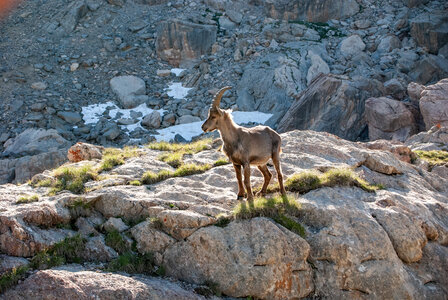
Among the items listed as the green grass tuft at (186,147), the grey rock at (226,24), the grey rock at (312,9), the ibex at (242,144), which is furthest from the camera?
the grey rock at (312,9)

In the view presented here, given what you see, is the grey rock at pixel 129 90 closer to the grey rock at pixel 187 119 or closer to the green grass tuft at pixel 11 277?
the grey rock at pixel 187 119

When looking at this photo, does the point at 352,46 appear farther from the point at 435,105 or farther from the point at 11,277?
the point at 11,277

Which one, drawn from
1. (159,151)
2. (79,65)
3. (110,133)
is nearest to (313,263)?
(159,151)

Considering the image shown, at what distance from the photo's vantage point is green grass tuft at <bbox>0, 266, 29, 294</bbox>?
27.8 feet

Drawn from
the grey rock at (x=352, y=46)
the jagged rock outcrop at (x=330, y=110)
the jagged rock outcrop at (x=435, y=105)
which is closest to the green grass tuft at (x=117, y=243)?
the jagged rock outcrop at (x=330, y=110)

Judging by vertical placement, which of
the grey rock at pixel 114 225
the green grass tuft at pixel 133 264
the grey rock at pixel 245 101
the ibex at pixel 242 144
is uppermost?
the ibex at pixel 242 144

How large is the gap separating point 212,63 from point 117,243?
1462 inches

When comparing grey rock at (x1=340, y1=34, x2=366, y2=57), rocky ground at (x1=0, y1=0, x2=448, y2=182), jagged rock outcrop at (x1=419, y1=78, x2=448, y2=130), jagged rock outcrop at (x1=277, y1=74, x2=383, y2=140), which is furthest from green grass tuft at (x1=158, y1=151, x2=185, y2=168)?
grey rock at (x1=340, y1=34, x2=366, y2=57)

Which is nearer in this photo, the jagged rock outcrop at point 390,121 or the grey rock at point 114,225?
the grey rock at point 114,225

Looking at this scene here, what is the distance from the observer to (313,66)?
42.9m

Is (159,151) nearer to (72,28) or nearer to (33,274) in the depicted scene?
(33,274)

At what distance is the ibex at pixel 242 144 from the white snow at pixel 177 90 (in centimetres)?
2979

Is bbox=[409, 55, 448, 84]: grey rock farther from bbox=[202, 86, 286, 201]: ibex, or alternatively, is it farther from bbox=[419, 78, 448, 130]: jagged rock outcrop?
bbox=[202, 86, 286, 201]: ibex

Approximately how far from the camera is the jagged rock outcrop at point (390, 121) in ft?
101
